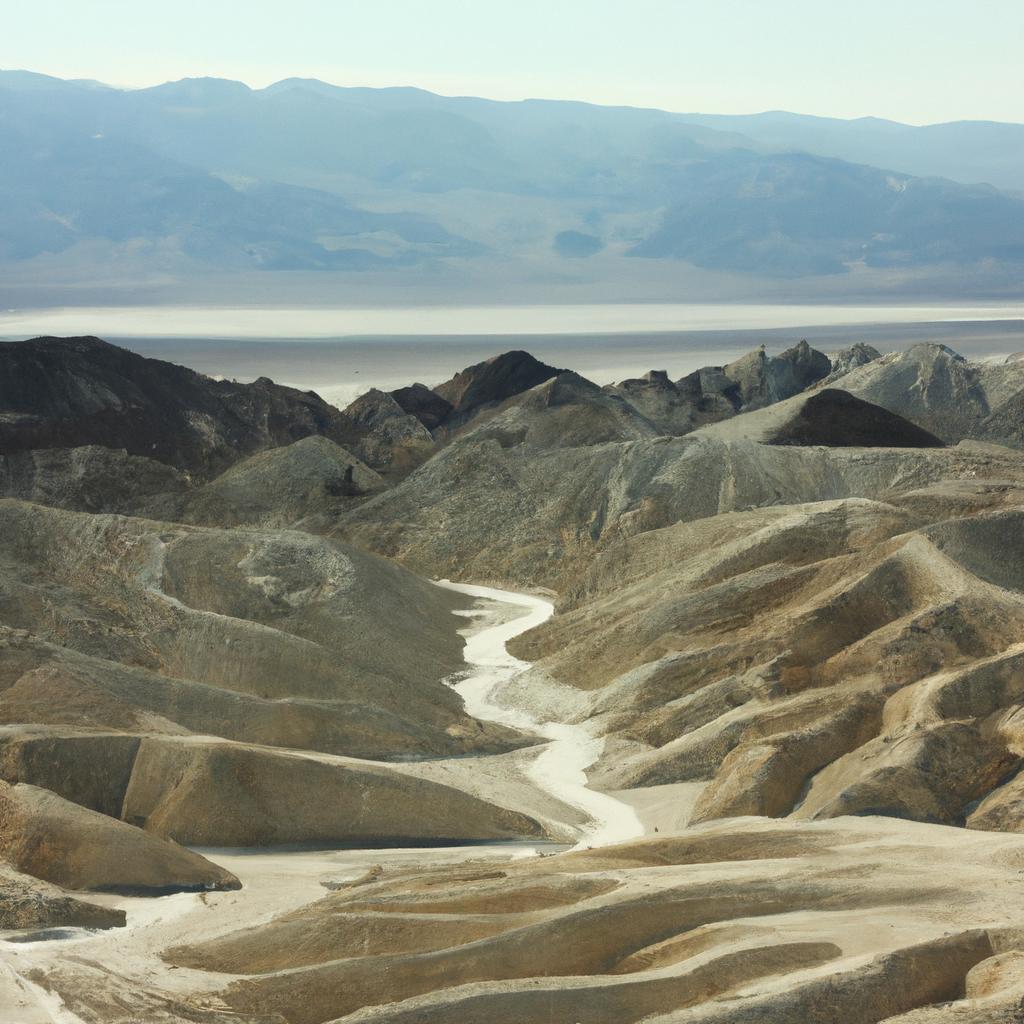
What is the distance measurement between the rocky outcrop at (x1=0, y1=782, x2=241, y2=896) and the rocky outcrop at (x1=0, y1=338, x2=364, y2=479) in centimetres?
4939

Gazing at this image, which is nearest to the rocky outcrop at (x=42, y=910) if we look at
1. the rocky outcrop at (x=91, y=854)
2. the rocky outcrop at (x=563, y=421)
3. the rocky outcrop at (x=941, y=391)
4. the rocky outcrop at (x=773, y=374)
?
the rocky outcrop at (x=91, y=854)

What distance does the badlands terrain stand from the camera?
17.4m

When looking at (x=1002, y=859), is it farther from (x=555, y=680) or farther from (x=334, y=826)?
→ (x=555, y=680)

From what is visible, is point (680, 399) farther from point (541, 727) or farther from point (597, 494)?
point (541, 727)

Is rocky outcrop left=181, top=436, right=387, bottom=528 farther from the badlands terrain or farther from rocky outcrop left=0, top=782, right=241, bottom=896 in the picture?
rocky outcrop left=0, top=782, right=241, bottom=896

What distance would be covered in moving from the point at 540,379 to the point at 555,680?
50376 mm

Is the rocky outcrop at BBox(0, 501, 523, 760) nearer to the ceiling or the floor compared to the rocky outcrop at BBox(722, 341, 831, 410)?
nearer to the floor

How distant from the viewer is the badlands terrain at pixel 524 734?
1742cm

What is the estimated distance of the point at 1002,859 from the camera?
2041cm

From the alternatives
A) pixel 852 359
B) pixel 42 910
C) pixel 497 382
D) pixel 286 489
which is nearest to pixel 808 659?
pixel 42 910

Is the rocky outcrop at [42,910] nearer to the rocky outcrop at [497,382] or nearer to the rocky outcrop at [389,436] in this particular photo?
the rocky outcrop at [389,436]

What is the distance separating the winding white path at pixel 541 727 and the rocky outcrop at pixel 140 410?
26.5 m

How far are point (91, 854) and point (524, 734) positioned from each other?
15.3 m

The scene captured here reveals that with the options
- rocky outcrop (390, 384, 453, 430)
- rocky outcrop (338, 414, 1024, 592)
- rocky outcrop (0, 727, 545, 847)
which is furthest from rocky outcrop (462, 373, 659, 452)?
rocky outcrop (0, 727, 545, 847)
